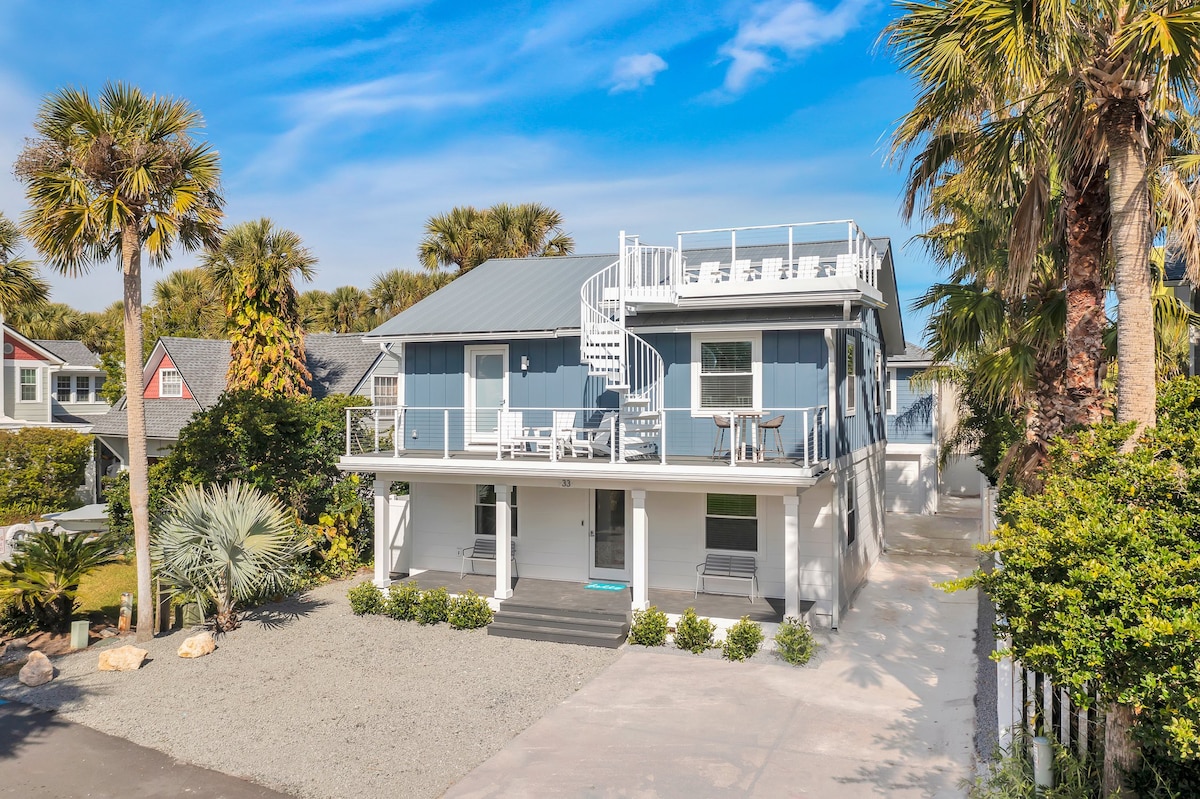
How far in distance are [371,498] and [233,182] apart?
837 cm

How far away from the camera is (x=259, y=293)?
75.7 ft

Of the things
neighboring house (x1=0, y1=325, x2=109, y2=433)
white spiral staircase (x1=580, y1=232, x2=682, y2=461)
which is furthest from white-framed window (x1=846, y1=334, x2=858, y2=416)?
neighboring house (x1=0, y1=325, x2=109, y2=433)

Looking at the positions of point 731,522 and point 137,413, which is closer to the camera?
point 137,413

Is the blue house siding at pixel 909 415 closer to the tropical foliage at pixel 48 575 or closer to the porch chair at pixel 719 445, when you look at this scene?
the porch chair at pixel 719 445

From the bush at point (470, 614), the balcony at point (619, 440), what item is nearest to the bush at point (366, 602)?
the bush at point (470, 614)

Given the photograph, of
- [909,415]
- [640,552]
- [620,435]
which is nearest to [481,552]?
[640,552]

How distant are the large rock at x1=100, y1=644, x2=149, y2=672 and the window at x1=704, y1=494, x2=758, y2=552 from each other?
9.28 m

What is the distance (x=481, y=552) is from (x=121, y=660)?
21.5 ft

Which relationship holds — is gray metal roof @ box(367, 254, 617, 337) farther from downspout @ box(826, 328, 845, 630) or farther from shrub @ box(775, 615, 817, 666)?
shrub @ box(775, 615, 817, 666)

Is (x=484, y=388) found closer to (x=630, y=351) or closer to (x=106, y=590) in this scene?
(x=630, y=351)

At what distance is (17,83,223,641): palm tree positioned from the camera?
1209 cm

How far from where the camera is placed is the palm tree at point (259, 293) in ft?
74.9

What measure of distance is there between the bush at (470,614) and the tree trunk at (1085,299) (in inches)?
364

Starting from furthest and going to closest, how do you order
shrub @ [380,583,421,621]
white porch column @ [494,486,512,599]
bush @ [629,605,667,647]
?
white porch column @ [494,486,512,599]
shrub @ [380,583,421,621]
bush @ [629,605,667,647]
